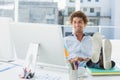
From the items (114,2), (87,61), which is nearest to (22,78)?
(87,61)

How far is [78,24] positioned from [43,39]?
699 mm

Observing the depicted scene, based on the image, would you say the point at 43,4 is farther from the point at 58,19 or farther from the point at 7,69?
the point at 7,69

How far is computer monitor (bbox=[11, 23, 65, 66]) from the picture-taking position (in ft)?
4.46

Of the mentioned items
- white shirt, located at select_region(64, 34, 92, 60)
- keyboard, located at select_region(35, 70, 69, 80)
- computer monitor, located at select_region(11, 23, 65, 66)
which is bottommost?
keyboard, located at select_region(35, 70, 69, 80)

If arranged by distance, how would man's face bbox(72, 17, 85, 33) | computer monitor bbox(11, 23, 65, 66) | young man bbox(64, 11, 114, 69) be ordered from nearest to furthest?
computer monitor bbox(11, 23, 65, 66)
young man bbox(64, 11, 114, 69)
man's face bbox(72, 17, 85, 33)

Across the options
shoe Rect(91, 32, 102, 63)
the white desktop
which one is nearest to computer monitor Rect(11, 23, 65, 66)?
the white desktop

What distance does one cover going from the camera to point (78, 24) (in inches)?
80.7

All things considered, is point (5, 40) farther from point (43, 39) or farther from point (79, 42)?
point (79, 42)

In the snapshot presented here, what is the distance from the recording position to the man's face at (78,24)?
2.05 meters

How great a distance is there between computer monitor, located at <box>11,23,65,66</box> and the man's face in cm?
64

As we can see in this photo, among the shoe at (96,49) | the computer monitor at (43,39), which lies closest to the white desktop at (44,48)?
the computer monitor at (43,39)

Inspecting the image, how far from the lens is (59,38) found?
135 centimetres

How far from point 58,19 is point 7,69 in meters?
2.80

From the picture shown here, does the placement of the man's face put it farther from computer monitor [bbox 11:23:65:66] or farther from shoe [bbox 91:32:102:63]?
computer monitor [bbox 11:23:65:66]
